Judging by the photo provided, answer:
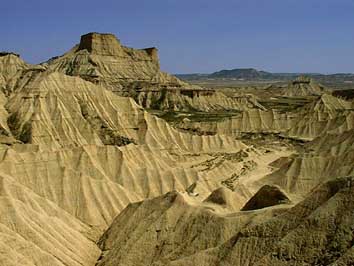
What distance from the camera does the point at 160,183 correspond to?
57719mm

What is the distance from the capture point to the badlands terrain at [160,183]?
92.3 feet

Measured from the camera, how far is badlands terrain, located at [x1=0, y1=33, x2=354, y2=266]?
92.3 feet

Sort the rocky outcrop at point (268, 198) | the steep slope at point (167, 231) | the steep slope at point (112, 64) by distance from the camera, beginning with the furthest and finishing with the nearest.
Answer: the steep slope at point (112, 64) < the rocky outcrop at point (268, 198) < the steep slope at point (167, 231)

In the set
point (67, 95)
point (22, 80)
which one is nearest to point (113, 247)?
point (67, 95)

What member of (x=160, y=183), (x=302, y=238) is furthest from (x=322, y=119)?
(x=302, y=238)

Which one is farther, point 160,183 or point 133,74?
point 133,74

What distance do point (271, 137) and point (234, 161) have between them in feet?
100

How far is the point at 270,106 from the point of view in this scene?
524ft

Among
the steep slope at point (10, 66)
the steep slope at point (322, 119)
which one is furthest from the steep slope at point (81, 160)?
the steep slope at point (322, 119)

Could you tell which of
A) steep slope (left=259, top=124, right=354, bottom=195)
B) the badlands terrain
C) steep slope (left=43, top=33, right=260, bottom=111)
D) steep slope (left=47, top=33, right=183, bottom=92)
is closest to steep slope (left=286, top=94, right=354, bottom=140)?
the badlands terrain

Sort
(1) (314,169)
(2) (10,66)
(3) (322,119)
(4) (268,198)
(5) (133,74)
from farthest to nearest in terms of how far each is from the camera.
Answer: (5) (133,74)
(3) (322,119)
(2) (10,66)
(1) (314,169)
(4) (268,198)

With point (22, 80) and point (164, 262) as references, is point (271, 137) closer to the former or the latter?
point (22, 80)

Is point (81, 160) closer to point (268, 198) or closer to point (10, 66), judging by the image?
point (268, 198)

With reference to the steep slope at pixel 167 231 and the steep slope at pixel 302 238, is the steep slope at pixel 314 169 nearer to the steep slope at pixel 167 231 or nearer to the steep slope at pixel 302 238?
the steep slope at pixel 167 231
